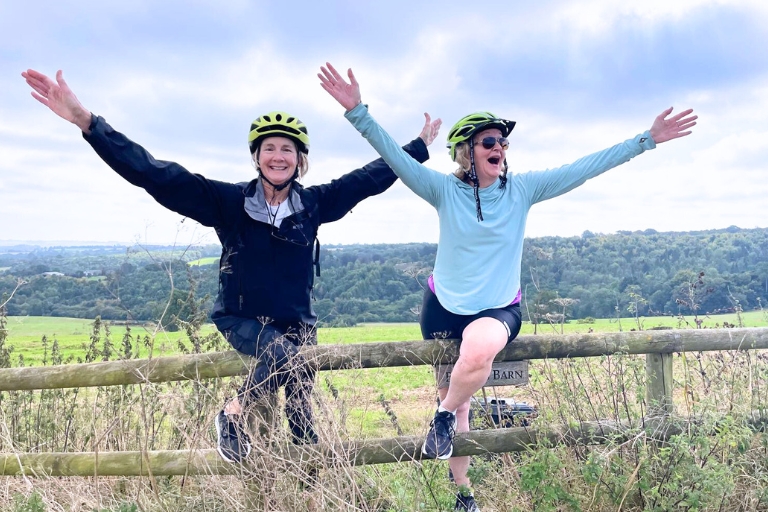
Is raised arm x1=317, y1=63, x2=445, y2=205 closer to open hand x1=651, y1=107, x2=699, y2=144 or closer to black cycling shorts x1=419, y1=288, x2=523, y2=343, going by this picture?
black cycling shorts x1=419, y1=288, x2=523, y2=343

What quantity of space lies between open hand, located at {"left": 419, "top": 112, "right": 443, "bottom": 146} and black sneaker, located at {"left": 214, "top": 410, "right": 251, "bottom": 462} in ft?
8.09

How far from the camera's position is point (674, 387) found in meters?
3.73

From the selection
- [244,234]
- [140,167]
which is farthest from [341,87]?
[140,167]

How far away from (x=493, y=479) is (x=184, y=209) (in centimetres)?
264

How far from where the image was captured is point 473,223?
3.35m

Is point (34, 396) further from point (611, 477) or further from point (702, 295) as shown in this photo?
point (702, 295)

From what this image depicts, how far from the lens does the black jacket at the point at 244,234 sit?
3.21 meters

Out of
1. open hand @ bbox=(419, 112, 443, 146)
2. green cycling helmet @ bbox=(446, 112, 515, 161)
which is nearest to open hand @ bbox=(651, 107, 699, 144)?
green cycling helmet @ bbox=(446, 112, 515, 161)

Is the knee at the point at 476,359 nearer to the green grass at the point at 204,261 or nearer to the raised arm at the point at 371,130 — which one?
the raised arm at the point at 371,130

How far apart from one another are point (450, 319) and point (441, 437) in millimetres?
721

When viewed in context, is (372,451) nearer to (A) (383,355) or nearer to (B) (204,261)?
(A) (383,355)

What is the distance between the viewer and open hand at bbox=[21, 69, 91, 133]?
3.05 meters

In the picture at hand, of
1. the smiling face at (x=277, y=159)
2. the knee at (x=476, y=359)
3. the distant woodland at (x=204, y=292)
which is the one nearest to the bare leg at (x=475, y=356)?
the knee at (x=476, y=359)

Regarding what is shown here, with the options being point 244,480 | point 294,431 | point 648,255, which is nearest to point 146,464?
point 244,480
